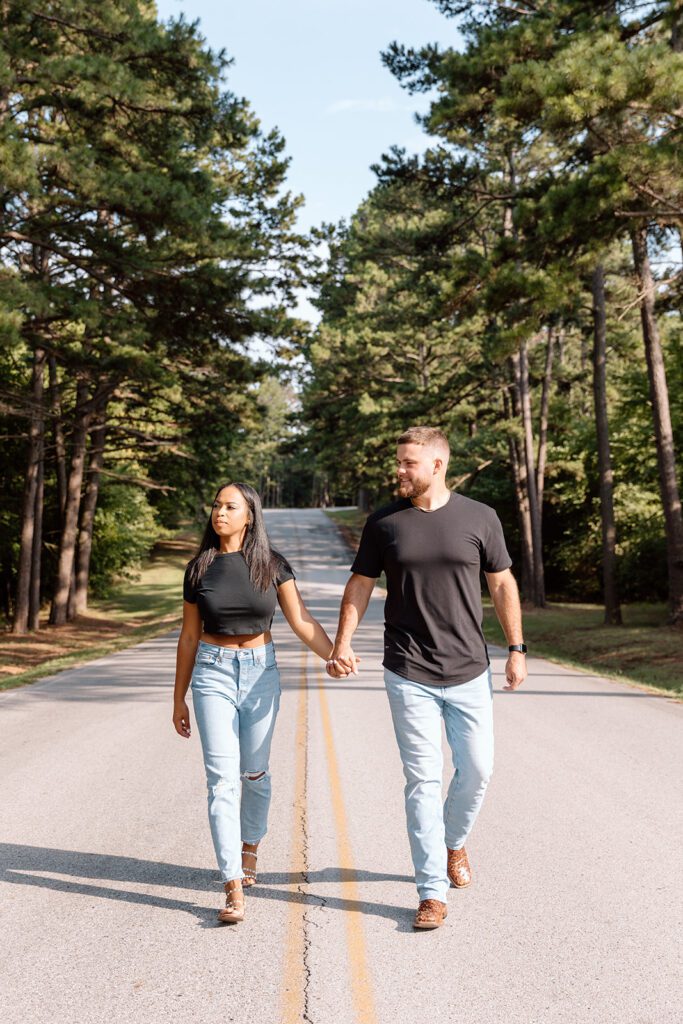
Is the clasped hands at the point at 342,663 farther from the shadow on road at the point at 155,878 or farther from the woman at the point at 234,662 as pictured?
the shadow on road at the point at 155,878

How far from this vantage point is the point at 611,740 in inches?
388

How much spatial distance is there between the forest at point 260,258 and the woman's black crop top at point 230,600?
10.1 m

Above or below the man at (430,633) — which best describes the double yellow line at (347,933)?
below

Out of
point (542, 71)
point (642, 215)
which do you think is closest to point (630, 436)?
point (642, 215)

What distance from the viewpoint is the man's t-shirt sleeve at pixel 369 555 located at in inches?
196

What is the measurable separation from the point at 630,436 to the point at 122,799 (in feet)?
89.2

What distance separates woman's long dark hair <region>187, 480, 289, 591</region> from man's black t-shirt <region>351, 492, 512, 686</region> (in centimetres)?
49

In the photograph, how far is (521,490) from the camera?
3231cm

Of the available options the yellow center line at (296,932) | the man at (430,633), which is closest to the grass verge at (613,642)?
the yellow center line at (296,932)

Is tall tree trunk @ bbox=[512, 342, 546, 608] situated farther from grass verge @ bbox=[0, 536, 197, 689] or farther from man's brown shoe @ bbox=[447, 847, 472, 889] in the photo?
man's brown shoe @ bbox=[447, 847, 472, 889]

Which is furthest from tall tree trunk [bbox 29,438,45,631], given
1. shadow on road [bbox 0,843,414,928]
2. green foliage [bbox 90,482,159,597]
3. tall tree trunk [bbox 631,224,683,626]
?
shadow on road [bbox 0,843,414,928]

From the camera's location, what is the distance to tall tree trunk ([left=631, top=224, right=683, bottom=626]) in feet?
61.7

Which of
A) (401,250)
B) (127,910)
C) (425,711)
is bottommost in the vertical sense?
(127,910)

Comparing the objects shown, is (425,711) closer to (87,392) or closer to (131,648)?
(131,648)
